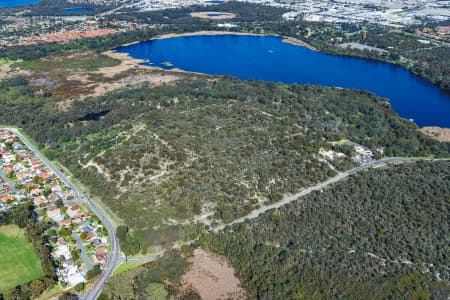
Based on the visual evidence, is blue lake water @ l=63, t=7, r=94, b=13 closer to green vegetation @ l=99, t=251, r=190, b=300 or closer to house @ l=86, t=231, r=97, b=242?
house @ l=86, t=231, r=97, b=242

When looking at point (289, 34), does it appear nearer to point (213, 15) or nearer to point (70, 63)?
point (213, 15)

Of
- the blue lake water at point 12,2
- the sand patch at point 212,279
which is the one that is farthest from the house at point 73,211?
the blue lake water at point 12,2

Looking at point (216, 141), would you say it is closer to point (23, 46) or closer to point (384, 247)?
point (384, 247)

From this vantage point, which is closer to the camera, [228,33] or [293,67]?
[293,67]

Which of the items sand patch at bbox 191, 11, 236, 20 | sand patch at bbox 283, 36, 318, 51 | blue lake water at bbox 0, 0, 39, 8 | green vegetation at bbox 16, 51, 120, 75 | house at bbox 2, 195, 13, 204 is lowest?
house at bbox 2, 195, 13, 204

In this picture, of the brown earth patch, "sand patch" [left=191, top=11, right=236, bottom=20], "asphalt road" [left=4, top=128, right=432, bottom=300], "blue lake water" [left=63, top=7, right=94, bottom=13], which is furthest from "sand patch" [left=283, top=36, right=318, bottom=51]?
"blue lake water" [left=63, top=7, right=94, bottom=13]

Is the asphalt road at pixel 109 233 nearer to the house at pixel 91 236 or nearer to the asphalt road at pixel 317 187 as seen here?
the house at pixel 91 236

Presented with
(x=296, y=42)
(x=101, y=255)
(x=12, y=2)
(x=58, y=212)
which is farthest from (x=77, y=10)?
(x=101, y=255)
